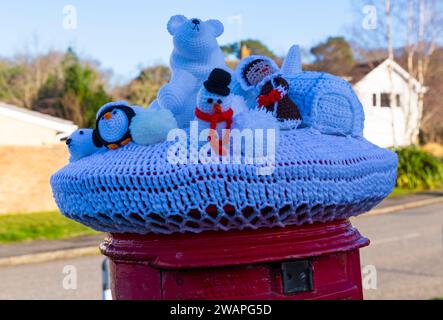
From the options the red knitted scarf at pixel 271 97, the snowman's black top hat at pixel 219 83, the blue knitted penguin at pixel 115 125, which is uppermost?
the snowman's black top hat at pixel 219 83

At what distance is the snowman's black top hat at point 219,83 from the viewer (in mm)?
1662

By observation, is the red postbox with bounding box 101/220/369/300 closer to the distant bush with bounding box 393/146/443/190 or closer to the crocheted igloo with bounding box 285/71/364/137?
the crocheted igloo with bounding box 285/71/364/137

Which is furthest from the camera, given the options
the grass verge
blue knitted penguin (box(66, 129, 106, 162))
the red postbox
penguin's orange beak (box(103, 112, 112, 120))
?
the grass verge

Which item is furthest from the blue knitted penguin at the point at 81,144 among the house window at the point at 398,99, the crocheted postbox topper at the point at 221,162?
the house window at the point at 398,99

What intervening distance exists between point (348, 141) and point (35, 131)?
18.8 meters

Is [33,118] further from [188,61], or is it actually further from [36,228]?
[188,61]

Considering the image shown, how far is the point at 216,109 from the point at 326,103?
31 centimetres

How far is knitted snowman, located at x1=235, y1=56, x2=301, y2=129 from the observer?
5.92ft

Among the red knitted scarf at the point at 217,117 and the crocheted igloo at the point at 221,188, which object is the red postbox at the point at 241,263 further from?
the red knitted scarf at the point at 217,117

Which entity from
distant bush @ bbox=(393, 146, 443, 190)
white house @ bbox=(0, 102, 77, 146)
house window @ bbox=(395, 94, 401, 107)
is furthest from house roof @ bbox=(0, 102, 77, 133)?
house window @ bbox=(395, 94, 401, 107)

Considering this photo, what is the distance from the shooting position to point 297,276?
180 centimetres

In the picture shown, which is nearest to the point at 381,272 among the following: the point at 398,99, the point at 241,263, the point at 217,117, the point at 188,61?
the point at 188,61

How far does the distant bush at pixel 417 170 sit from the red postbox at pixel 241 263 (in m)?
19.2

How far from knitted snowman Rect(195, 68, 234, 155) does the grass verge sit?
10.7 metres
